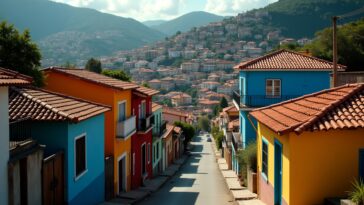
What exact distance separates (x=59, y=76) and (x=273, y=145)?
38.2 ft

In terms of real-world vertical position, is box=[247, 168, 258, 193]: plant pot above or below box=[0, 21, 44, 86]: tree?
below

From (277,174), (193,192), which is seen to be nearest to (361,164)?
(277,174)

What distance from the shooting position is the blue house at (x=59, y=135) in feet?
46.7

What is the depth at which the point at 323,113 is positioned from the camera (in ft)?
42.9

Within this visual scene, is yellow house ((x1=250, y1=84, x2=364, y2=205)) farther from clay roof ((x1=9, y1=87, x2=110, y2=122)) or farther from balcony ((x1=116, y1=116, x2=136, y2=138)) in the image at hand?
balcony ((x1=116, y1=116, x2=136, y2=138))

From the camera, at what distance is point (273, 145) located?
15477mm

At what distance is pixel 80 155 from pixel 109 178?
17.3ft

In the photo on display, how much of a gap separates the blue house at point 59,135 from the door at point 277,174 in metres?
5.88

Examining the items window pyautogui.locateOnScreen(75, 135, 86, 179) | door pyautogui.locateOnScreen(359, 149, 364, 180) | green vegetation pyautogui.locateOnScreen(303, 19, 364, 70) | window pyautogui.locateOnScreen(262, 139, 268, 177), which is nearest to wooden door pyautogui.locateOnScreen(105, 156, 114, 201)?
window pyautogui.locateOnScreen(75, 135, 86, 179)

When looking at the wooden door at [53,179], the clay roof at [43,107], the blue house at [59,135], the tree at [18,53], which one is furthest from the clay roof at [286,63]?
the wooden door at [53,179]

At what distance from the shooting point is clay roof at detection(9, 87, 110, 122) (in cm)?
1434

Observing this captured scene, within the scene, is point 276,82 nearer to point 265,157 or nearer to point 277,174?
point 265,157

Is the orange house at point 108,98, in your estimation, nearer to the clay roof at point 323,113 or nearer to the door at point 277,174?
the clay roof at point 323,113

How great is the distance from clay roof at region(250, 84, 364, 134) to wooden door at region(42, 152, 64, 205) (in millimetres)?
6120
